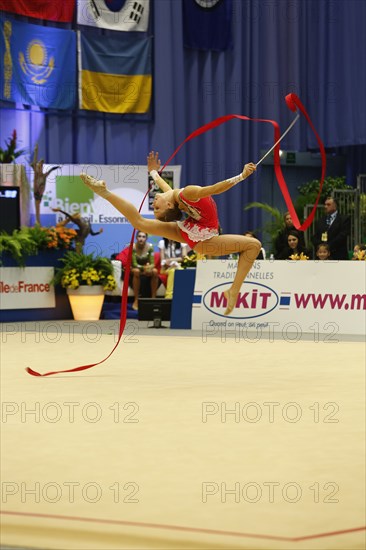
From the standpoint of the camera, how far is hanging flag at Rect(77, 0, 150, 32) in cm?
1597

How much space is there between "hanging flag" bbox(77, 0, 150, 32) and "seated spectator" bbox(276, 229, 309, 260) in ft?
21.0

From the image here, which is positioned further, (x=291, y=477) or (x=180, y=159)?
(x=180, y=159)

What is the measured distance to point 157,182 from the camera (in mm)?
6223

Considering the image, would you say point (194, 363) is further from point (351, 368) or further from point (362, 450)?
point (362, 450)

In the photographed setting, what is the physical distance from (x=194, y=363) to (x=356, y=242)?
7932 millimetres

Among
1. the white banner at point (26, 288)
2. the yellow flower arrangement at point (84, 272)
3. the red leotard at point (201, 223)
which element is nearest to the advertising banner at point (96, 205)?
the yellow flower arrangement at point (84, 272)

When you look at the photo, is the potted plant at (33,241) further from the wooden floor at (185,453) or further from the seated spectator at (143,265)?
the wooden floor at (185,453)

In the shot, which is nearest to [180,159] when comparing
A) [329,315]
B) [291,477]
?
[329,315]

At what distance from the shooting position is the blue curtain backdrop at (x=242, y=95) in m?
16.5

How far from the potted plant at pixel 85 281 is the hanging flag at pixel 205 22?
18.5 ft

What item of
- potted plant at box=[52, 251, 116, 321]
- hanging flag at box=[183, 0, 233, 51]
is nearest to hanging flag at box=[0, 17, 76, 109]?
hanging flag at box=[183, 0, 233, 51]

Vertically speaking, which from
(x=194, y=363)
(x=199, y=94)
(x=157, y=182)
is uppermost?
(x=199, y=94)

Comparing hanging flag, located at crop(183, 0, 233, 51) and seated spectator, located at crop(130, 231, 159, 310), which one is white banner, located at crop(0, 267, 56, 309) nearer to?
seated spectator, located at crop(130, 231, 159, 310)

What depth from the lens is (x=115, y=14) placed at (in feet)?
53.2
